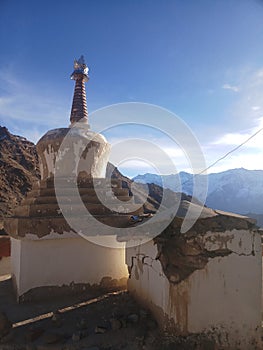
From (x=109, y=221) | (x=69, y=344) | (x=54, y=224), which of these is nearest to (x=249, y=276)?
(x=69, y=344)

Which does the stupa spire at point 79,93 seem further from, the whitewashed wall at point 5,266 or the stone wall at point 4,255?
the stone wall at point 4,255

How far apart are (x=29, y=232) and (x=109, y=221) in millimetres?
1729

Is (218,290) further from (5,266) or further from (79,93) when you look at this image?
(5,266)

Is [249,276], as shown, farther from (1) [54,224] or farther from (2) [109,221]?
(1) [54,224]

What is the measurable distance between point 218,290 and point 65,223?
3.46 m

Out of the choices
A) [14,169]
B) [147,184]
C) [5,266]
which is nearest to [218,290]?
[5,266]

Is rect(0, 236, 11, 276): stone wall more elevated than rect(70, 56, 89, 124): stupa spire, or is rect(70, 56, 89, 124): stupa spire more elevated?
rect(70, 56, 89, 124): stupa spire

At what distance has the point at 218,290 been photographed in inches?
171

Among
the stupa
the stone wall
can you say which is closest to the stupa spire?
the stupa

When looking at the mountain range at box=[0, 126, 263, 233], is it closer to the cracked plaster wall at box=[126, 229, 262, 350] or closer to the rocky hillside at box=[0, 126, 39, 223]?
the rocky hillside at box=[0, 126, 39, 223]

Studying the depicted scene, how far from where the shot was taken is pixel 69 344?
4312 millimetres

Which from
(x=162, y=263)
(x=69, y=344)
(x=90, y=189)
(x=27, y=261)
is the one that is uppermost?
(x=90, y=189)

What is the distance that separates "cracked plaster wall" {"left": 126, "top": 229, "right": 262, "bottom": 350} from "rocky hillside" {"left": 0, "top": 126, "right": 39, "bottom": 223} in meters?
22.3

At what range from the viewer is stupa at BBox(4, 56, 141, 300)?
633cm
